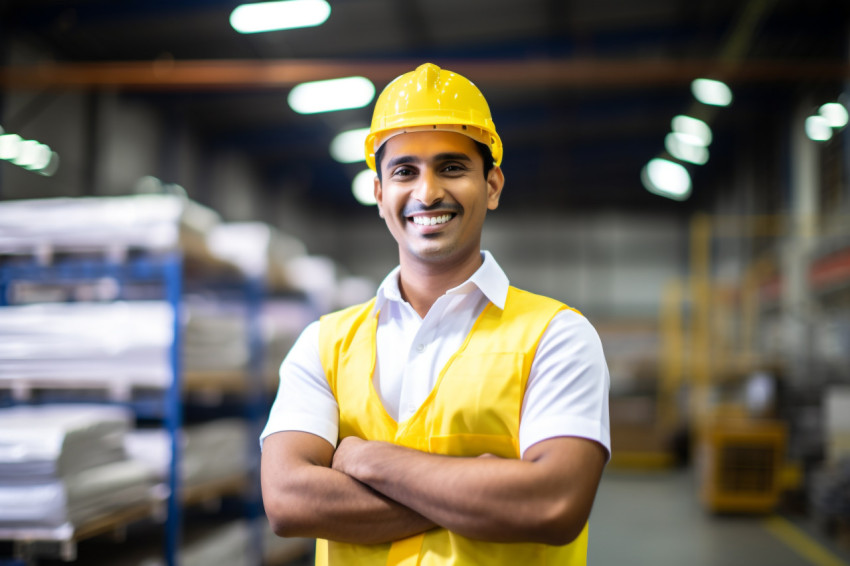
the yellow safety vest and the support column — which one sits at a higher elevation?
the support column

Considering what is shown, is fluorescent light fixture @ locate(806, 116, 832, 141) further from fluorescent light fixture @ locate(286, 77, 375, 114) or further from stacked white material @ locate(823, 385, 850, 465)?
fluorescent light fixture @ locate(286, 77, 375, 114)

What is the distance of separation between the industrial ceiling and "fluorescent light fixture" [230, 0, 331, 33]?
285 millimetres

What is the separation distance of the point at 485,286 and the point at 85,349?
137 inches

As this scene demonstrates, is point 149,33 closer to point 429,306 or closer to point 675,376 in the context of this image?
point 429,306

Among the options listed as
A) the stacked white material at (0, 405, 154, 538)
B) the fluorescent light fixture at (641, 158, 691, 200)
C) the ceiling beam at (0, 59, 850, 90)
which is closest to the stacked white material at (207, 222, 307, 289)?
the stacked white material at (0, 405, 154, 538)

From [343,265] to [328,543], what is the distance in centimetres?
2425

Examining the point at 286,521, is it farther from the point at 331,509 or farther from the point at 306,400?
the point at 306,400

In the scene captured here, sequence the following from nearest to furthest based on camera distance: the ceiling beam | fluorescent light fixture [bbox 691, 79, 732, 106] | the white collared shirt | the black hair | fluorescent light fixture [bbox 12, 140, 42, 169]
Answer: the white collared shirt < the black hair < the ceiling beam < fluorescent light fixture [bbox 12, 140, 42, 169] < fluorescent light fixture [bbox 691, 79, 732, 106]

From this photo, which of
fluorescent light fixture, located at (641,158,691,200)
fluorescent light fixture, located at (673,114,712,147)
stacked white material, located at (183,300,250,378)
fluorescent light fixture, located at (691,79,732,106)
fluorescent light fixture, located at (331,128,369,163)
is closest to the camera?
stacked white material, located at (183,300,250,378)

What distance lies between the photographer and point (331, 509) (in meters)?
1.99

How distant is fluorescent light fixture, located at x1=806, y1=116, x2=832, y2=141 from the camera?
43.4ft

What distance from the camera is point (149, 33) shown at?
1153cm

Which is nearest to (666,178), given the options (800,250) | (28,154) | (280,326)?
(800,250)

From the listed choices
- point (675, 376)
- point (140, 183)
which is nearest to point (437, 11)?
point (140, 183)
